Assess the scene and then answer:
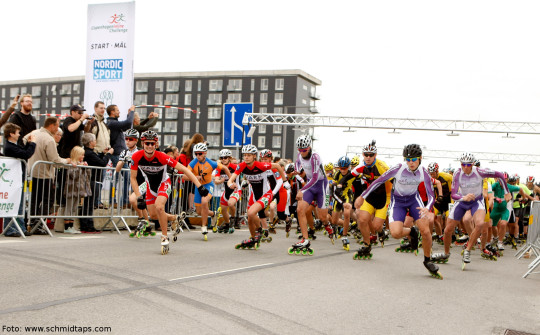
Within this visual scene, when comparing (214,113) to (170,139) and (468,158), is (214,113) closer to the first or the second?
(170,139)

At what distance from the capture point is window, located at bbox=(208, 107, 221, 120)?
12169 cm

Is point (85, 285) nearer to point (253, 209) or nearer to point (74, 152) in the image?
point (253, 209)

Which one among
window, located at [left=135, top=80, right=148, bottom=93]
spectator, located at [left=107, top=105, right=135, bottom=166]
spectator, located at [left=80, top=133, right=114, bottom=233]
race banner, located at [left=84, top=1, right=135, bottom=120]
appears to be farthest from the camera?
window, located at [left=135, top=80, right=148, bottom=93]

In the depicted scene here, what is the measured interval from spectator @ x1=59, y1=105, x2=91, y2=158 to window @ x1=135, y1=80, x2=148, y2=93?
116 m

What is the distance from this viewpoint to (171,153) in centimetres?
1589

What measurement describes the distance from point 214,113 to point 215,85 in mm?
5949

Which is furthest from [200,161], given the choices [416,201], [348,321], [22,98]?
[348,321]

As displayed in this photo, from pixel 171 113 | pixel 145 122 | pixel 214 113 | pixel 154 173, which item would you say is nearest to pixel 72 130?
pixel 154 173

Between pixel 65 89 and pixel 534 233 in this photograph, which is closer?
pixel 534 233

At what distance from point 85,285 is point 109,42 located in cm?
1210

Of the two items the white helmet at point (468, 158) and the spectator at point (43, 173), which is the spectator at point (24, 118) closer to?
the spectator at point (43, 173)

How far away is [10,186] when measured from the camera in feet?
37.5

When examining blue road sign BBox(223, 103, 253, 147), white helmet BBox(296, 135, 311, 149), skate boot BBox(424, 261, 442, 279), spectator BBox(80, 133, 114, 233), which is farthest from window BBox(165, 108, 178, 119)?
skate boot BBox(424, 261, 442, 279)

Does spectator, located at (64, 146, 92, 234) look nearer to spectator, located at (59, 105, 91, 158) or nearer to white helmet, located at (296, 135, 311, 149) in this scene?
spectator, located at (59, 105, 91, 158)
